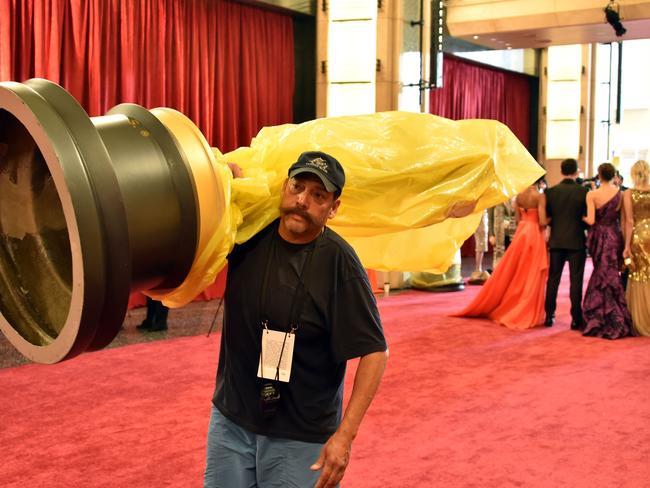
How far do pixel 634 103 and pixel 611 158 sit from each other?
697 centimetres

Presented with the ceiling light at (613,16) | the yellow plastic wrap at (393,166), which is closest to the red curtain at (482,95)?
the ceiling light at (613,16)

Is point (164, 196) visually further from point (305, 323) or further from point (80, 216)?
point (305, 323)

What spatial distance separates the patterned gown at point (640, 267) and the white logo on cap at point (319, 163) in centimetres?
548

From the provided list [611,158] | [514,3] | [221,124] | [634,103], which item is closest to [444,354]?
[221,124]

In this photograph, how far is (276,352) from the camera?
1.99m

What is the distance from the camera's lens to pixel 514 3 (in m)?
11.0

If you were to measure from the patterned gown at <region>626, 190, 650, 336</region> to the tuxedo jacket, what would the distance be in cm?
42

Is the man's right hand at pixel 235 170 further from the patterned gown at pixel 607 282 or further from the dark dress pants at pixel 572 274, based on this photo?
the dark dress pants at pixel 572 274

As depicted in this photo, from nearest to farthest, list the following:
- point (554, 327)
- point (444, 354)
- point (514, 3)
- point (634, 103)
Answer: point (444, 354)
point (554, 327)
point (514, 3)
point (634, 103)

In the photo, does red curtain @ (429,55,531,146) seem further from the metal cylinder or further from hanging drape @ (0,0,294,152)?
the metal cylinder

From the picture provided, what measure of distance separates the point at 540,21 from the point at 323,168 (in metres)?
9.81

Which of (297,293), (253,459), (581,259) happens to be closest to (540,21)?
(581,259)

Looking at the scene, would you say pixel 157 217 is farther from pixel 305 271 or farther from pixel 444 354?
pixel 444 354

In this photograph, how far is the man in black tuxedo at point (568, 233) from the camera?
276 inches
